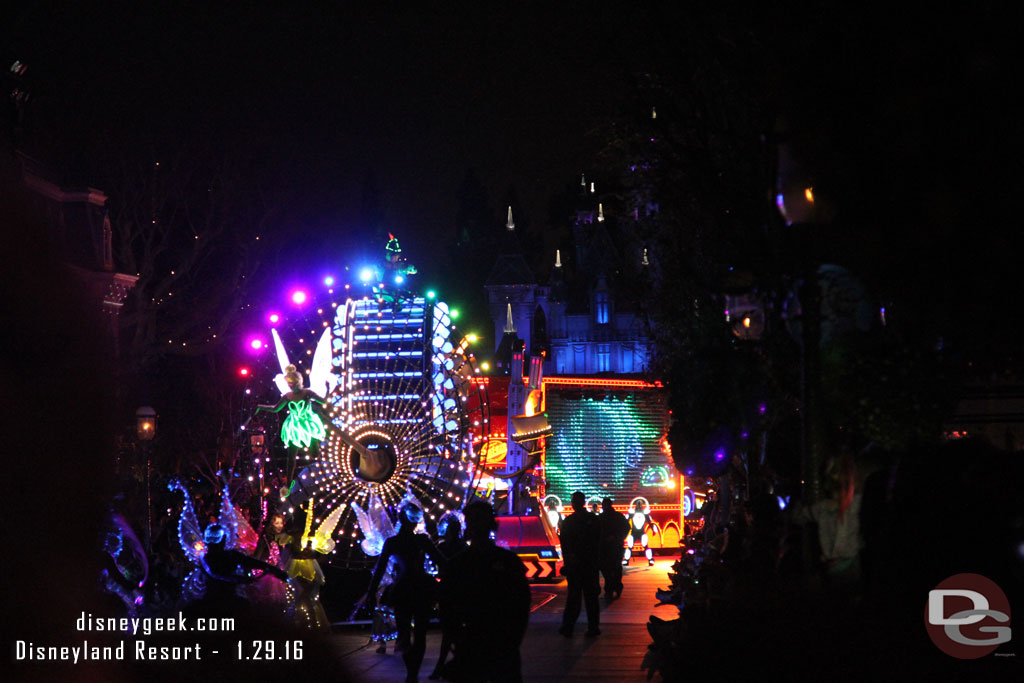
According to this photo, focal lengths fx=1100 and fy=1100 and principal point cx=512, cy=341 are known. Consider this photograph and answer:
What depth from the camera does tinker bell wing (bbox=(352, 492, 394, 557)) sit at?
59.5 feet

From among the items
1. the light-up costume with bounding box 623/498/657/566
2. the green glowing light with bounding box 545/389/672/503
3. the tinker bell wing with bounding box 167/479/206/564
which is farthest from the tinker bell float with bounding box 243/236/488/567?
the light-up costume with bounding box 623/498/657/566

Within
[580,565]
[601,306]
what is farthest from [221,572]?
[601,306]

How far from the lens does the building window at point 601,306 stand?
88438 millimetres


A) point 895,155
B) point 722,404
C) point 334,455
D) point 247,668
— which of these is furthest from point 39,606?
point 334,455

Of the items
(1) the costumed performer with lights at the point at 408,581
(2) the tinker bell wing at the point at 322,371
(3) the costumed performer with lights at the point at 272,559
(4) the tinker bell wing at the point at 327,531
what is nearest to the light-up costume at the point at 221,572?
(3) the costumed performer with lights at the point at 272,559

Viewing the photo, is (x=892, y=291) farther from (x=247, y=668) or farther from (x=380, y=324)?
(x=380, y=324)

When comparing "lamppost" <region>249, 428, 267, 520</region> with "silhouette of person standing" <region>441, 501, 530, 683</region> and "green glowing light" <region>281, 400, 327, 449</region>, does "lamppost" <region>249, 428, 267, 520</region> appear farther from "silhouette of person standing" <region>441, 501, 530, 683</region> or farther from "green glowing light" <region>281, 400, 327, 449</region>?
"silhouette of person standing" <region>441, 501, 530, 683</region>

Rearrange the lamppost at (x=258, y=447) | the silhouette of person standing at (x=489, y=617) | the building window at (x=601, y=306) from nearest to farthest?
1. the silhouette of person standing at (x=489, y=617)
2. the lamppost at (x=258, y=447)
3. the building window at (x=601, y=306)

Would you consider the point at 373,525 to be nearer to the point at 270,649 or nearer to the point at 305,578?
the point at 305,578

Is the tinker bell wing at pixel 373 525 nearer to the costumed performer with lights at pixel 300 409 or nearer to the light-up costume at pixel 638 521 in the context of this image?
the costumed performer with lights at pixel 300 409

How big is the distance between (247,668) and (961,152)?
5779 mm

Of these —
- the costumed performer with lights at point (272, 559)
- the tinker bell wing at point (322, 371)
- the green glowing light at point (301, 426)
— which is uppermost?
the tinker bell wing at point (322, 371)
